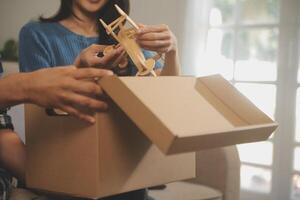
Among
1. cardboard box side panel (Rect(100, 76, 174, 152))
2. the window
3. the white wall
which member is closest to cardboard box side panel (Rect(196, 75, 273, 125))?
cardboard box side panel (Rect(100, 76, 174, 152))

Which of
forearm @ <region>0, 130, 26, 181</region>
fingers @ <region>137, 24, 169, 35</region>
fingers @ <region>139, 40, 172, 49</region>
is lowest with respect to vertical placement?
forearm @ <region>0, 130, 26, 181</region>

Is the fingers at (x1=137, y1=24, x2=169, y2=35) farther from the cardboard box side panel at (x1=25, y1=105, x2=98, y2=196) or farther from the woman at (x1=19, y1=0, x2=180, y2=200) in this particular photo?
the cardboard box side panel at (x1=25, y1=105, x2=98, y2=196)

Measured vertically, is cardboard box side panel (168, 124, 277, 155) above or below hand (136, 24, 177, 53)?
below

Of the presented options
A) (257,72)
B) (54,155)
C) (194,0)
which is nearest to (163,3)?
(194,0)

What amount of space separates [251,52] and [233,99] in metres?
1.36

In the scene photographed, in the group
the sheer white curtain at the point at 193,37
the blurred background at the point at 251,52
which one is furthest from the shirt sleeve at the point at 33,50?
the sheer white curtain at the point at 193,37

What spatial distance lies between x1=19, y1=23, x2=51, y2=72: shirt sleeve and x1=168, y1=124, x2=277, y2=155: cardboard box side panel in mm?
644

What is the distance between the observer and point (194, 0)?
212cm

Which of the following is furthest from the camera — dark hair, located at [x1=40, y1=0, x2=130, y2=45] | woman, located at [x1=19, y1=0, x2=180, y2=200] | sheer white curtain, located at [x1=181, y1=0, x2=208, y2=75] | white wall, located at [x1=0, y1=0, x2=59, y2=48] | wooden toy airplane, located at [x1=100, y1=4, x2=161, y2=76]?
white wall, located at [x1=0, y1=0, x2=59, y2=48]

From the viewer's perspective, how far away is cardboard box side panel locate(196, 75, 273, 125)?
756 millimetres

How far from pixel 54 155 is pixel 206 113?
28 cm

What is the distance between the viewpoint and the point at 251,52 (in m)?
2.09

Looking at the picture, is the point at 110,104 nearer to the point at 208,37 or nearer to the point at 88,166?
the point at 88,166

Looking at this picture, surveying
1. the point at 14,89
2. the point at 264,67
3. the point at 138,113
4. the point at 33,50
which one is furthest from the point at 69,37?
the point at 264,67
